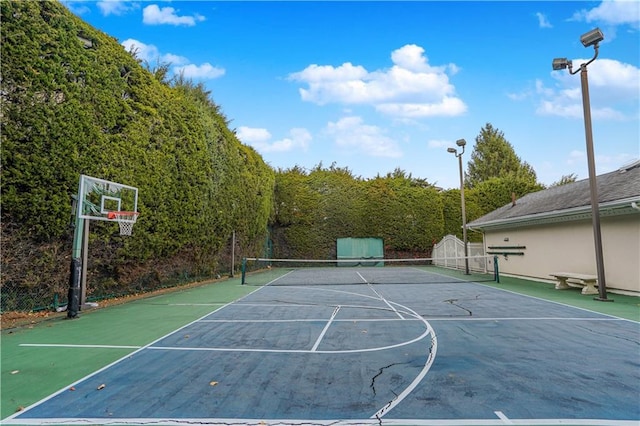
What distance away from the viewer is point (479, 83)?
46.2 feet

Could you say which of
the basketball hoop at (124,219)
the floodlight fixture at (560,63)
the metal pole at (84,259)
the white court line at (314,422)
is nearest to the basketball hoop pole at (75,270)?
the metal pole at (84,259)

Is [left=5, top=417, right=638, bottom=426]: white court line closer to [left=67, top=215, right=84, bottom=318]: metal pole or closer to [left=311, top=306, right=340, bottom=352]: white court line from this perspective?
[left=311, top=306, right=340, bottom=352]: white court line

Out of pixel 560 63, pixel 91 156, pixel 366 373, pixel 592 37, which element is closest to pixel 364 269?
pixel 560 63

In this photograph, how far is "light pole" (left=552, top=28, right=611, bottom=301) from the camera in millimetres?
7706

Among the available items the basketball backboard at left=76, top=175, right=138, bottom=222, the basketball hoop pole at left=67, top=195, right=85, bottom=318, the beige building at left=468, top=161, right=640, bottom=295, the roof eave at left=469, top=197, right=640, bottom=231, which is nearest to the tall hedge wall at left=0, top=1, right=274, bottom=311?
the basketball backboard at left=76, top=175, right=138, bottom=222

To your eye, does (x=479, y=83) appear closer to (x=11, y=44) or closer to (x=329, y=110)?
(x=329, y=110)

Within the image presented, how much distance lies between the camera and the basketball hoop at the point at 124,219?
737 centimetres

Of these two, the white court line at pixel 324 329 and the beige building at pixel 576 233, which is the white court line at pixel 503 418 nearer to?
the white court line at pixel 324 329

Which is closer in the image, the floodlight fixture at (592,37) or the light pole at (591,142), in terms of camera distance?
the floodlight fixture at (592,37)

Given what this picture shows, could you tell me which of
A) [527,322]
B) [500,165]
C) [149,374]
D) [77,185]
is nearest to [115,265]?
[77,185]

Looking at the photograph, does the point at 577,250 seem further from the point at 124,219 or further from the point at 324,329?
the point at 124,219

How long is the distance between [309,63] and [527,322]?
1360 cm

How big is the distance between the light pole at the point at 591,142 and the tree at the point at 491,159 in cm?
3220

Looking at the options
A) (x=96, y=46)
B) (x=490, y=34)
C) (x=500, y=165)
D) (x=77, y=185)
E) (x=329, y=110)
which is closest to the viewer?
(x=77, y=185)
